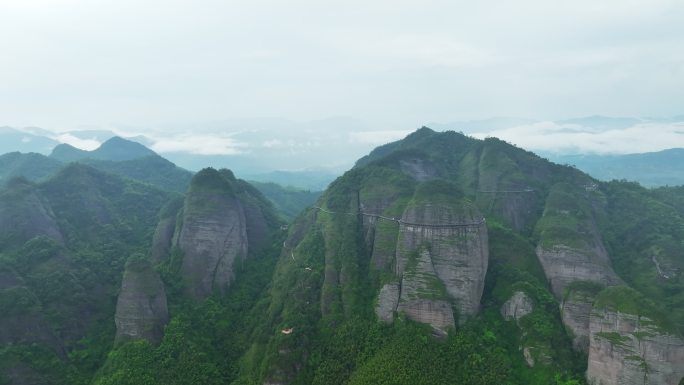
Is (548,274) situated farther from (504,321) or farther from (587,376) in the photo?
(587,376)

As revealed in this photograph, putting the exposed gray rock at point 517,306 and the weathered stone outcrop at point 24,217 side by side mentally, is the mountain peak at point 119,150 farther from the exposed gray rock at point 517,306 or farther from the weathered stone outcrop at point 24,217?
the exposed gray rock at point 517,306

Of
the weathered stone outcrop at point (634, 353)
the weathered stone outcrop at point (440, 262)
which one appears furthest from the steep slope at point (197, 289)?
the weathered stone outcrop at point (634, 353)

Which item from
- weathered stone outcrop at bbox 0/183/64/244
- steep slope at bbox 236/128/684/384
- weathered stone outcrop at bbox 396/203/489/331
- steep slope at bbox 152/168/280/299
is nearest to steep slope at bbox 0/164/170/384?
weathered stone outcrop at bbox 0/183/64/244

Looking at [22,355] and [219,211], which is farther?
[219,211]

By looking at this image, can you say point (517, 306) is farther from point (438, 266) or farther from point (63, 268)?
point (63, 268)

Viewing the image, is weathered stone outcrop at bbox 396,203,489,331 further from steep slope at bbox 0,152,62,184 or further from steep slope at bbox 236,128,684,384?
steep slope at bbox 0,152,62,184

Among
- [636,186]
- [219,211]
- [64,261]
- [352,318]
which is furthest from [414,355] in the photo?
[636,186]
